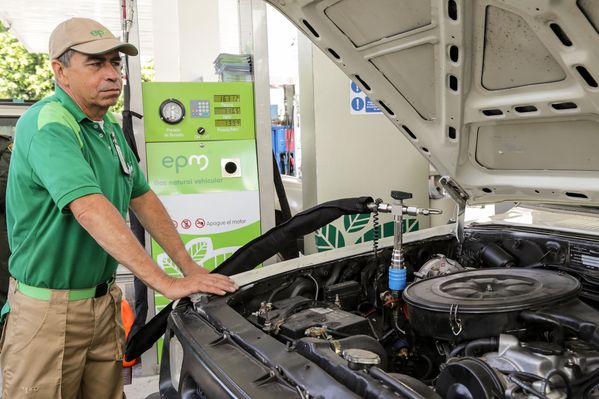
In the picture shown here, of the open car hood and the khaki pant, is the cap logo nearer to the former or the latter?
the open car hood

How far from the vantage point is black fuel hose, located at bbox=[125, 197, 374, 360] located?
2289 millimetres

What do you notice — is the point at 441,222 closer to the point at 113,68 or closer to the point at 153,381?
the point at 153,381

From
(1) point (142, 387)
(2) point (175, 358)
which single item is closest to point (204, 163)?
(1) point (142, 387)

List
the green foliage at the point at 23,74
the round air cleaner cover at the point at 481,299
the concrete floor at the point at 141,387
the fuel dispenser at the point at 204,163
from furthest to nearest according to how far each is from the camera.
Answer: the green foliage at the point at 23,74
the fuel dispenser at the point at 204,163
the concrete floor at the point at 141,387
the round air cleaner cover at the point at 481,299

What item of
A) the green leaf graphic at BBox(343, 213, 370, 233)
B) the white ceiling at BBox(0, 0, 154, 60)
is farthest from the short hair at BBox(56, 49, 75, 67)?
the white ceiling at BBox(0, 0, 154, 60)

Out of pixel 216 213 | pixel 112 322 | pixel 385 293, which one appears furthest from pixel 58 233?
pixel 216 213

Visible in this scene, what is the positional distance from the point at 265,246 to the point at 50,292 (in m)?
0.92

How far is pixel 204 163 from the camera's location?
137 inches

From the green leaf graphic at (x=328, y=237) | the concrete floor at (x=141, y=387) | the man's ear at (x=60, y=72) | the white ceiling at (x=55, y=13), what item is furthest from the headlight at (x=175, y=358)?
the white ceiling at (x=55, y=13)

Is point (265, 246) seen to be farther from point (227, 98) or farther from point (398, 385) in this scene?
point (227, 98)

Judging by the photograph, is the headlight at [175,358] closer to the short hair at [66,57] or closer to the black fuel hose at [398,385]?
the black fuel hose at [398,385]

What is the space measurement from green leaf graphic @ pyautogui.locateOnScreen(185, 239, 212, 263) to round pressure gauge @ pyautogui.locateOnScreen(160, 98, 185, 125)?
83 centimetres

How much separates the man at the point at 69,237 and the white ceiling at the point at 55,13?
14.6 ft

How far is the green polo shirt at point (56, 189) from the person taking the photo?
169 centimetres
